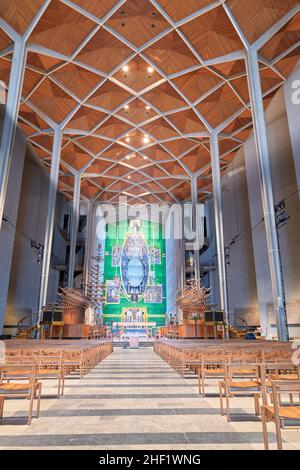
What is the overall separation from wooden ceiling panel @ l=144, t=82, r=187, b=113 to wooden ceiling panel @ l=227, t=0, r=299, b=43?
4429 mm

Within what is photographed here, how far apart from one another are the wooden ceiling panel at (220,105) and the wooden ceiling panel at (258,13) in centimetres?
308

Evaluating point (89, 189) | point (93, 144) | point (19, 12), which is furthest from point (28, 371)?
point (89, 189)

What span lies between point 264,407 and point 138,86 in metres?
15.3

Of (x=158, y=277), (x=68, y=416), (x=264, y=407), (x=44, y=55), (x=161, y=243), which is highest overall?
(x=44, y=55)

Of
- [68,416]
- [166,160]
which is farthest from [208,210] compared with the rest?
[68,416]

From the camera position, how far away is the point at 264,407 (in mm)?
2445

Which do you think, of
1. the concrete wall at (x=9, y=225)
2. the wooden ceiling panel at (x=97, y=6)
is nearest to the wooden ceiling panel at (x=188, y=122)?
the wooden ceiling panel at (x=97, y=6)

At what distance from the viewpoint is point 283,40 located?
11.6 metres

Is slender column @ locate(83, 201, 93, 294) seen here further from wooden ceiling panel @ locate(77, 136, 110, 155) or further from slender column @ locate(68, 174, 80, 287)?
wooden ceiling panel @ locate(77, 136, 110, 155)

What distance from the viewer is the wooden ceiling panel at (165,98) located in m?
14.9

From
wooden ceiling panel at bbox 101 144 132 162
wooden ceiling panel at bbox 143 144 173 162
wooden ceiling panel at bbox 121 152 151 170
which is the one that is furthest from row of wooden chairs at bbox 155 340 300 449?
wooden ceiling panel at bbox 121 152 151 170

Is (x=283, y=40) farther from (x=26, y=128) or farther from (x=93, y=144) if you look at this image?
(x=26, y=128)

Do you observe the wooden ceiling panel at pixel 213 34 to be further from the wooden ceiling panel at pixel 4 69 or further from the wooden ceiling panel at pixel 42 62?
the wooden ceiling panel at pixel 4 69
